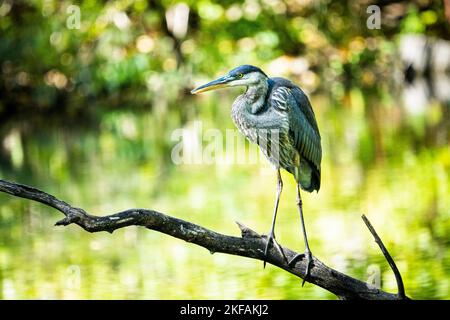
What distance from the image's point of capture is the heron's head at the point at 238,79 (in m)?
5.59

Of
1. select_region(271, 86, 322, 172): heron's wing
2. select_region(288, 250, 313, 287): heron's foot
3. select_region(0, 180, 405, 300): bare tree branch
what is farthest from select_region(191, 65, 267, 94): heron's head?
select_region(288, 250, 313, 287): heron's foot

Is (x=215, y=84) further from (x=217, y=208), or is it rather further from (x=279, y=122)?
(x=217, y=208)

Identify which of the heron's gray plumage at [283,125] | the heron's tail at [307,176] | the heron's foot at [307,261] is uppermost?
the heron's gray plumage at [283,125]

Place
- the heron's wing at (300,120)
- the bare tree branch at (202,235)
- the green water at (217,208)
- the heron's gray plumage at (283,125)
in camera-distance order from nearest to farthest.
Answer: the bare tree branch at (202,235) < the heron's gray plumage at (283,125) < the heron's wing at (300,120) < the green water at (217,208)

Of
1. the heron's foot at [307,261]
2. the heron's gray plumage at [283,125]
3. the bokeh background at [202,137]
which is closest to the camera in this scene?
the heron's foot at [307,261]

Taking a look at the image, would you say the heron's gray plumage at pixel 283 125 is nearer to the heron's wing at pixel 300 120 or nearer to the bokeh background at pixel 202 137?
the heron's wing at pixel 300 120

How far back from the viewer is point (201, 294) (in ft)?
28.9

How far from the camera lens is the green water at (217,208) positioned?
9.27 m

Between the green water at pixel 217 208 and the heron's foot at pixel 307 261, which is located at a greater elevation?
the green water at pixel 217 208

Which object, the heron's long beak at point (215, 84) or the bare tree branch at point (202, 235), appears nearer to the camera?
the bare tree branch at point (202, 235)

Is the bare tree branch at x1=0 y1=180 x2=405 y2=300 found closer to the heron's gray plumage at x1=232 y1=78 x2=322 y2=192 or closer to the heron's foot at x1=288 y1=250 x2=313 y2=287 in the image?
the heron's foot at x1=288 y1=250 x2=313 y2=287

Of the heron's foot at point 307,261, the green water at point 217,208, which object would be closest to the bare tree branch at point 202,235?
the heron's foot at point 307,261

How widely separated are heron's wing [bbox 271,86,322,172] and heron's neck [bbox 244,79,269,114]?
0.12 m
